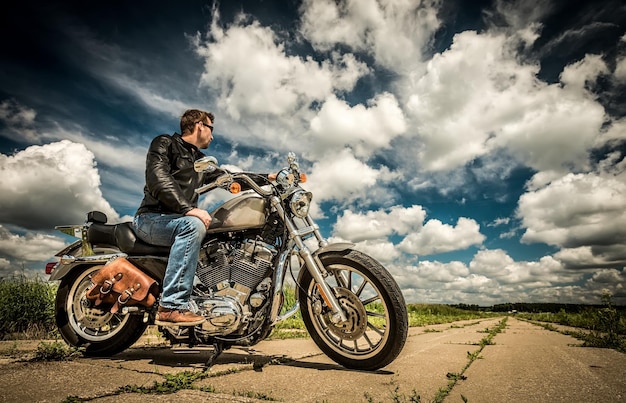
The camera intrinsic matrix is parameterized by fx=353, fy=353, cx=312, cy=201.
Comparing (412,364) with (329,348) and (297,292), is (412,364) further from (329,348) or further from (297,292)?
(297,292)

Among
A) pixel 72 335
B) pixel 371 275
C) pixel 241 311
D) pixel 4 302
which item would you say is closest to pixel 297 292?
pixel 241 311

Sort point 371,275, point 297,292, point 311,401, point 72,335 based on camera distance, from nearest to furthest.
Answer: point 311,401 < point 371,275 < point 297,292 < point 72,335

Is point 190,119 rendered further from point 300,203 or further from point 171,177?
point 300,203

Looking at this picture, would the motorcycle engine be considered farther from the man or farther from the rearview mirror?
the rearview mirror

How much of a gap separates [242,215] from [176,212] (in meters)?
0.61

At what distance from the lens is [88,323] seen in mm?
3549

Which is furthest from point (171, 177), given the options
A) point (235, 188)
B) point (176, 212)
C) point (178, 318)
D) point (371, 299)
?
point (371, 299)

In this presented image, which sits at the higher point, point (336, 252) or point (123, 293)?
point (336, 252)

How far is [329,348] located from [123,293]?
188cm

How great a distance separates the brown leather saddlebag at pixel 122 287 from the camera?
3.16 meters

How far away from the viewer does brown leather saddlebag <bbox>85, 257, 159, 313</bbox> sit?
3158mm

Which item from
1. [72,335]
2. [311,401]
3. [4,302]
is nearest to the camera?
[311,401]

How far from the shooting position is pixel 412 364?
2.74 meters

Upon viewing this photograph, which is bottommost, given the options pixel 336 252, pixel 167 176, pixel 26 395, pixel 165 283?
pixel 26 395
